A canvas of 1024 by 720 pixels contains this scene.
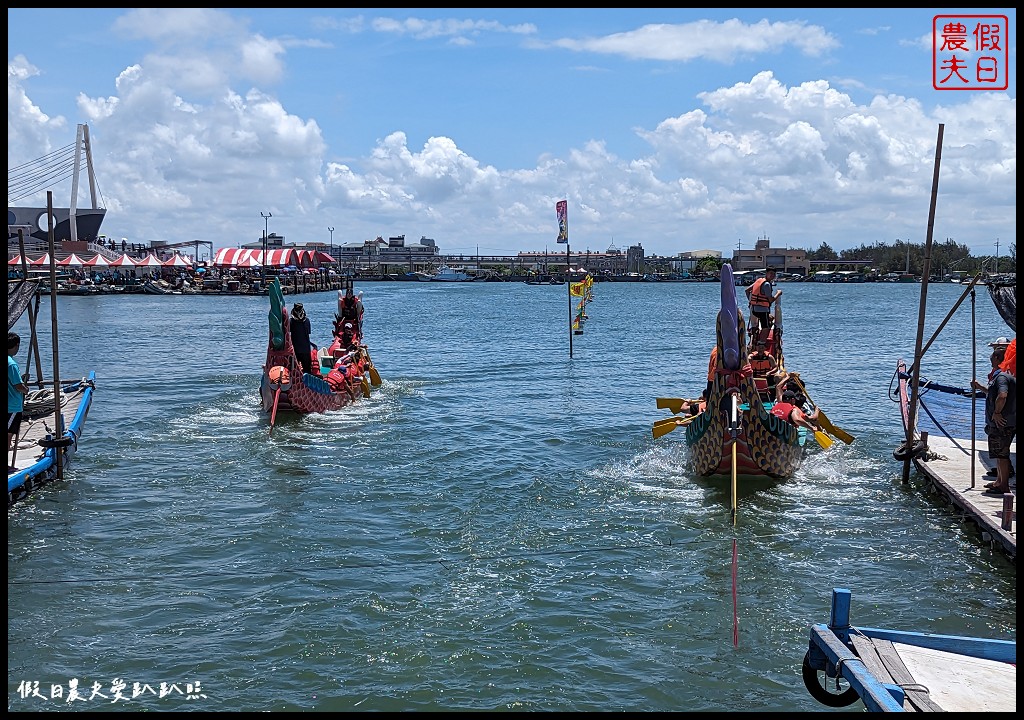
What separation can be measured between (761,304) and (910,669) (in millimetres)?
12062

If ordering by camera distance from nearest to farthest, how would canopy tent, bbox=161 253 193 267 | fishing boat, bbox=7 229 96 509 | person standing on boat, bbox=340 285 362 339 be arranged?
fishing boat, bbox=7 229 96 509, person standing on boat, bbox=340 285 362 339, canopy tent, bbox=161 253 193 267

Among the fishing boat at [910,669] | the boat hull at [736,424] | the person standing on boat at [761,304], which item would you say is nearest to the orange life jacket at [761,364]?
the person standing on boat at [761,304]

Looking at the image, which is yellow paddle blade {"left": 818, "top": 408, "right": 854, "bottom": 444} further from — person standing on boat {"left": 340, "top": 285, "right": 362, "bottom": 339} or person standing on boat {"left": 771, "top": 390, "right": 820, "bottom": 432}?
person standing on boat {"left": 340, "top": 285, "right": 362, "bottom": 339}

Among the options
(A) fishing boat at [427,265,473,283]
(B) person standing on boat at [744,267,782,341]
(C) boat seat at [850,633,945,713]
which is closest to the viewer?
(C) boat seat at [850,633,945,713]

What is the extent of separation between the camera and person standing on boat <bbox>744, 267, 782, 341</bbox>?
1875 cm

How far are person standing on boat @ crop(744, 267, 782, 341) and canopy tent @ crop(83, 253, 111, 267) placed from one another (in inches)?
3670

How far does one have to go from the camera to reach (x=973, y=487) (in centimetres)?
1404

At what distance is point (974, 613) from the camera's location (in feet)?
36.7

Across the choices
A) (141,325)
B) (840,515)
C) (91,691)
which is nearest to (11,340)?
(91,691)

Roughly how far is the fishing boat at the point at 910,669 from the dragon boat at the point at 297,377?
615 inches

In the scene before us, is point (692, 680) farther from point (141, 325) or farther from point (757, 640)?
point (141, 325)

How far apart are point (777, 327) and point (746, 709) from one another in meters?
11.7

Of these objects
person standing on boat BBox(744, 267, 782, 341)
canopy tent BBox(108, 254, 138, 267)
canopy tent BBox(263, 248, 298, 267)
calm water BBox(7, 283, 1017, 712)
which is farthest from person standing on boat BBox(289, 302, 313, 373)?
canopy tent BBox(108, 254, 138, 267)

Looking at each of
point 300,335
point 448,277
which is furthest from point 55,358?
point 448,277
